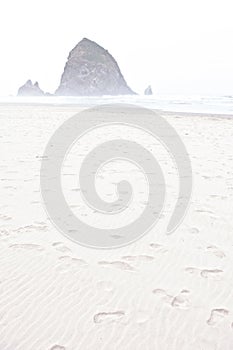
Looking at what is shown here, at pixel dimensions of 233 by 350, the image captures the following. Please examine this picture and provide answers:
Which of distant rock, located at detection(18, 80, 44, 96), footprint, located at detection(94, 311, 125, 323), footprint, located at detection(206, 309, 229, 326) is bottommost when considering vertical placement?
footprint, located at detection(94, 311, 125, 323)

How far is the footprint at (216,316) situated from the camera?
2.58m

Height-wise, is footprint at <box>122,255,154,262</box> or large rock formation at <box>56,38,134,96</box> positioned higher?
large rock formation at <box>56,38,134,96</box>

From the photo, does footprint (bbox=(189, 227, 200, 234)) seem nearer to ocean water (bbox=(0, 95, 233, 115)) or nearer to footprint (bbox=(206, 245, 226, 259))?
footprint (bbox=(206, 245, 226, 259))

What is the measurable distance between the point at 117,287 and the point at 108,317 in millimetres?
418

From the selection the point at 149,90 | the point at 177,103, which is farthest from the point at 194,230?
the point at 149,90

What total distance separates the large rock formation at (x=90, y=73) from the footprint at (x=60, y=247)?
11851 centimetres

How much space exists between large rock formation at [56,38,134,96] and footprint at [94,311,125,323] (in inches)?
4714

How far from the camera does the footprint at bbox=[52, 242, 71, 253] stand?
3650 mm

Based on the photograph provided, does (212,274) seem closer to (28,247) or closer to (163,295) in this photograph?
(163,295)

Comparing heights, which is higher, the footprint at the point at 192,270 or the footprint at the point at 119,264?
the footprint at the point at 192,270

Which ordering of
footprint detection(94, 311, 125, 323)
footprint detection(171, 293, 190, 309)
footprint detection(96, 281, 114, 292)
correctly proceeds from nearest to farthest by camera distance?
1. footprint detection(94, 311, 125, 323)
2. footprint detection(171, 293, 190, 309)
3. footprint detection(96, 281, 114, 292)

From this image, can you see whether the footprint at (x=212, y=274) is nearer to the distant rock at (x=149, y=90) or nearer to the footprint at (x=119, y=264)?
the footprint at (x=119, y=264)

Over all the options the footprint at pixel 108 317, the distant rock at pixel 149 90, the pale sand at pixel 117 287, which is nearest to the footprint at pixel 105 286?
the pale sand at pixel 117 287

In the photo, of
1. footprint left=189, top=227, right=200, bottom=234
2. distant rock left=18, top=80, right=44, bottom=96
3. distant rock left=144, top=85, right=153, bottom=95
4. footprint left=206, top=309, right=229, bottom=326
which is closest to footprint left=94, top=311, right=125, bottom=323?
A: footprint left=206, top=309, right=229, bottom=326
